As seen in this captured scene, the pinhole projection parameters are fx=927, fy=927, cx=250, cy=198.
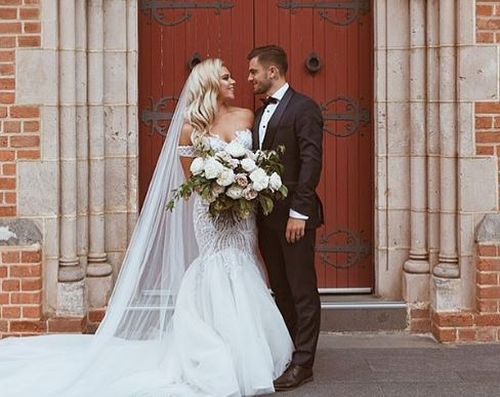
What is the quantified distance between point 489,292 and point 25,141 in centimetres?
342

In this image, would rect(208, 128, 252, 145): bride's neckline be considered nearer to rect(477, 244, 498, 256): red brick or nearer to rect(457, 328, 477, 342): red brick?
Result: rect(477, 244, 498, 256): red brick

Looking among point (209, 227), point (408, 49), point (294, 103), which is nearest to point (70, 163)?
point (209, 227)

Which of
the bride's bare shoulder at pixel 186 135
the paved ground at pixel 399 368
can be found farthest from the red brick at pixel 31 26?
the paved ground at pixel 399 368

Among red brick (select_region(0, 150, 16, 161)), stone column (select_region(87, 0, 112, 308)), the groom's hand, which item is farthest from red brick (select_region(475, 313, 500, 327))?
red brick (select_region(0, 150, 16, 161))

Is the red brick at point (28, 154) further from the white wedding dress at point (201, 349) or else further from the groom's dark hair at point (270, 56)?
the groom's dark hair at point (270, 56)

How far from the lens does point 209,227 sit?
5.66m

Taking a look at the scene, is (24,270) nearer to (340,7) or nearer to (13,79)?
(13,79)

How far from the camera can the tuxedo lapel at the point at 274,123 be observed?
563cm

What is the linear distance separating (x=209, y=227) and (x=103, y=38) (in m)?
1.95

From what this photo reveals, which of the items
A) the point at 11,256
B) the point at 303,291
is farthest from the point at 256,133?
the point at 11,256

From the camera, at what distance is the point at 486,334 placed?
6590mm

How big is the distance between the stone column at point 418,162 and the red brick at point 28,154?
2.72m

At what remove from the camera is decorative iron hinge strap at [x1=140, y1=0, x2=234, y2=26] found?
23.2 feet

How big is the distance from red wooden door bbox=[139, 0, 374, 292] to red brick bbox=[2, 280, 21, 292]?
1225 millimetres
